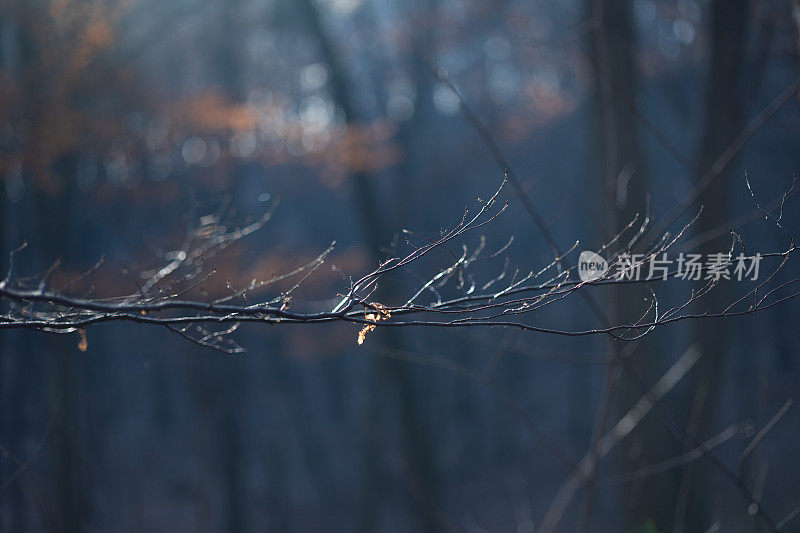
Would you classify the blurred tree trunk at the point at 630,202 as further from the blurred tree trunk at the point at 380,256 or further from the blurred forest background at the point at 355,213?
the blurred tree trunk at the point at 380,256

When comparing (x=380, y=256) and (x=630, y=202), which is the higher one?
(x=380, y=256)

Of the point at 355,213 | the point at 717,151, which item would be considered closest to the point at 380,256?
the point at 355,213

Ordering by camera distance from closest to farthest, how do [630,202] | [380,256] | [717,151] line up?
[717,151] → [630,202] → [380,256]

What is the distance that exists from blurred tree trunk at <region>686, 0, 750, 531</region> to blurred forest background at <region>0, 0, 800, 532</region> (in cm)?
2

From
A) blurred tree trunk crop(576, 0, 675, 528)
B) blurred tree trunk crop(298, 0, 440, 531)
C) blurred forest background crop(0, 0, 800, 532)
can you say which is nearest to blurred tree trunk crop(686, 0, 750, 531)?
blurred forest background crop(0, 0, 800, 532)

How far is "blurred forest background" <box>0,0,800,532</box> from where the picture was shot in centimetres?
491

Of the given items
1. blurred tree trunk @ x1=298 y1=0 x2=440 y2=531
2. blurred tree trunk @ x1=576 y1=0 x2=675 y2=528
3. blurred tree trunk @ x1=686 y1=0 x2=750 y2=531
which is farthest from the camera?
blurred tree trunk @ x1=298 y1=0 x2=440 y2=531

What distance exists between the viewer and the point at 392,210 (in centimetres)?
934

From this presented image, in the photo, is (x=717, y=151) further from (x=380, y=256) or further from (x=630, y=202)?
(x=380, y=256)

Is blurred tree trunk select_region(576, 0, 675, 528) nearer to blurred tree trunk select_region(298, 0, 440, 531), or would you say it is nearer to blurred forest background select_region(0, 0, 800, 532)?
blurred forest background select_region(0, 0, 800, 532)

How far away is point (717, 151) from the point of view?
4.82 metres

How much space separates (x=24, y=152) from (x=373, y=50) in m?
6.79

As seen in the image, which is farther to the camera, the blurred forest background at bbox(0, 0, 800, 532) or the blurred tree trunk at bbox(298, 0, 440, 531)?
the blurred tree trunk at bbox(298, 0, 440, 531)

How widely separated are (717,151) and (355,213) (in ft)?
15.0
